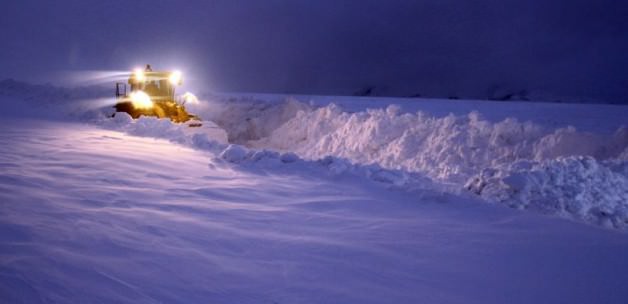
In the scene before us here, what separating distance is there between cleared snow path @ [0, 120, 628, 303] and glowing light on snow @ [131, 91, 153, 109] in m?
8.77

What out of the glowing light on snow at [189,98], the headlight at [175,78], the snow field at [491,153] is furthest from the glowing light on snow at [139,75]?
the glowing light on snow at [189,98]

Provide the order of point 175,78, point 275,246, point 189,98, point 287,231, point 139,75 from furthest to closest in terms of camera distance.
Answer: point 189,98, point 175,78, point 139,75, point 287,231, point 275,246

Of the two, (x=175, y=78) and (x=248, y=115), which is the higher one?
(x=175, y=78)

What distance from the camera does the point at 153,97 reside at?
14.6 m

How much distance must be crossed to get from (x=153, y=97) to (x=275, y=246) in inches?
507

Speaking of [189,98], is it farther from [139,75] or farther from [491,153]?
[491,153]

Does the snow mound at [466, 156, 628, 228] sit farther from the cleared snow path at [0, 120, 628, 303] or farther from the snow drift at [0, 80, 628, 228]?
the cleared snow path at [0, 120, 628, 303]

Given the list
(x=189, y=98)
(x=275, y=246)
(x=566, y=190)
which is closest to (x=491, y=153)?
(x=566, y=190)

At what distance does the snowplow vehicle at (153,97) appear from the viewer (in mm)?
13570

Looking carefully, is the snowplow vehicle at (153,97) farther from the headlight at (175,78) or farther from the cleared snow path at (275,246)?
the cleared snow path at (275,246)

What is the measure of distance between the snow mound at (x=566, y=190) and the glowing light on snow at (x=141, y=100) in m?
11.2

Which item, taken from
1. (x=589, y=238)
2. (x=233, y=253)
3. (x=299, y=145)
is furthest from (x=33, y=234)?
(x=299, y=145)

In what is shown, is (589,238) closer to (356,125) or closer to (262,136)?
(356,125)

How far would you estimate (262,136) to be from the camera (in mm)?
18656
